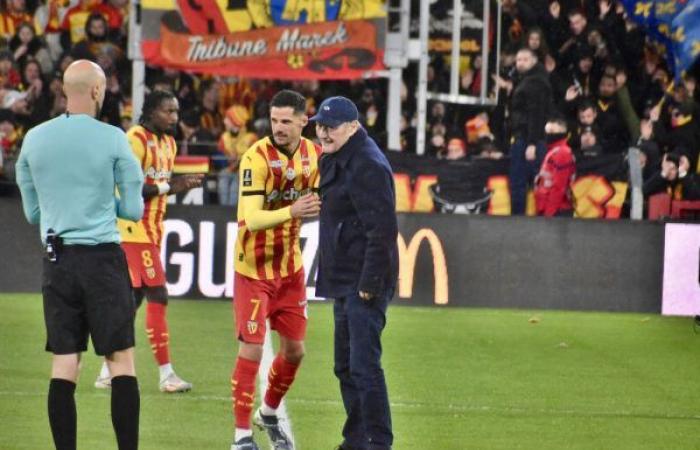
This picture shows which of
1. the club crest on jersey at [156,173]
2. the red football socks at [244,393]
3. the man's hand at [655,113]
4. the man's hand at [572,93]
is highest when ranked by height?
the man's hand at [572,93]

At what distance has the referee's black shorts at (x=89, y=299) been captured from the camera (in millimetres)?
7898

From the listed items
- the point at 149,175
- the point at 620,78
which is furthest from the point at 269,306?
the point at 620,78

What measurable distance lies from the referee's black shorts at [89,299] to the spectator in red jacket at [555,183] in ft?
37.1

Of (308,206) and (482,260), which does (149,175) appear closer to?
(308,206)

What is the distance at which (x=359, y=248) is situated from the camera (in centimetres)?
888

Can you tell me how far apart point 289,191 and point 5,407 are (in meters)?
2.63

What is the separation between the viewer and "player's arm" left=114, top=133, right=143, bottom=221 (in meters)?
7.91

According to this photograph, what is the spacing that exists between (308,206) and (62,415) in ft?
6.08

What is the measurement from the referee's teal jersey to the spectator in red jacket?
37.2 ft

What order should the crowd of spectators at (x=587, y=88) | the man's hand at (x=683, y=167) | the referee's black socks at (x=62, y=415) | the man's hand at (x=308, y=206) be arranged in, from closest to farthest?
the referee's black socks at (x=62, y=415)
the man's hand at (x=308, y=206)
the man's hand at (x=683, y=167)
the crowd of spectators at (x=587, y=88)

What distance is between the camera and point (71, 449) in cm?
800

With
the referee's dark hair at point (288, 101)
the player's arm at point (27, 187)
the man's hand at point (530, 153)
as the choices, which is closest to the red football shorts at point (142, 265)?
the referee's dark hair at point (288, 101)

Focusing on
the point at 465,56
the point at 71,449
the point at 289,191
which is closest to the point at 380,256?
the point at 289,191

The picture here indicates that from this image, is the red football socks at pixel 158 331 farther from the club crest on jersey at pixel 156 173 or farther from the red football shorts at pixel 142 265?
the club crest on jersey at pixel 156 173
